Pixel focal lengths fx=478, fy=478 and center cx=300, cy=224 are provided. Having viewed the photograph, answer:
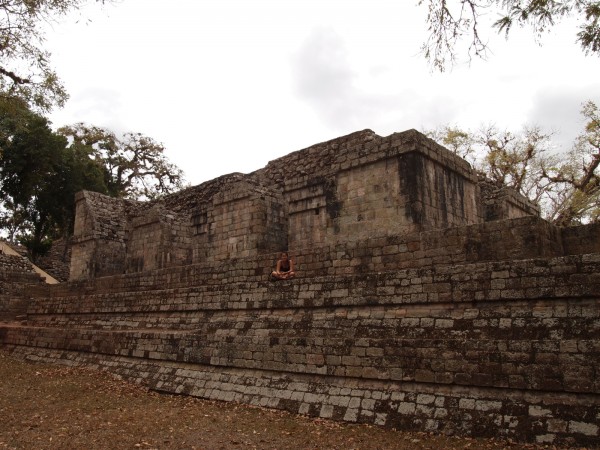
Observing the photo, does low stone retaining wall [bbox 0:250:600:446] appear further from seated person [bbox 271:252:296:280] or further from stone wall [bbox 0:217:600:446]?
seated person [bbox 271:252:296:280]

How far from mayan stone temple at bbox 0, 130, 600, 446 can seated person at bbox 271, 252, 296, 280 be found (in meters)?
0.16

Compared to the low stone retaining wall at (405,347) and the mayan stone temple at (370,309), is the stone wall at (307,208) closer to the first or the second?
the mayan stone temple at (370,309)

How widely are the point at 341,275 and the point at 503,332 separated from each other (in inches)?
124

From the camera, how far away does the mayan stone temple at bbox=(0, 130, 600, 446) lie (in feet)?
20.2

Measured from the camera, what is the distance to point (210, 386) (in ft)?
30.6

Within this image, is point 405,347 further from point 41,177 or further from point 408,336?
point 41,177

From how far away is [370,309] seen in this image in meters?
8.20

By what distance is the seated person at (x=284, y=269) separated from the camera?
9.94 metres

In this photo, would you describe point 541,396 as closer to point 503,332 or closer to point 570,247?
point 503,332

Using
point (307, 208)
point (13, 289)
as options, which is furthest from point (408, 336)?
point (13, 289)

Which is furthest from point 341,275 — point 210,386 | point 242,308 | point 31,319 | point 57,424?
point 31,319

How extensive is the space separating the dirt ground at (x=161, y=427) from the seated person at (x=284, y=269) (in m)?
2.68

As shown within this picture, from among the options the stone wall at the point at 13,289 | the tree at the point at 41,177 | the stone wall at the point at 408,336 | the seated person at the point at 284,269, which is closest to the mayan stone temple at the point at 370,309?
the stone wall at the point at 408,336

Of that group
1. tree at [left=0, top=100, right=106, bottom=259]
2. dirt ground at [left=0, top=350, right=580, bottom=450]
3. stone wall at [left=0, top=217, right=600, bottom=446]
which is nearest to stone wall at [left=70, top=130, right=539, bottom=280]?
stone wall at [left=0, top=217, right=600, bottom=446]
